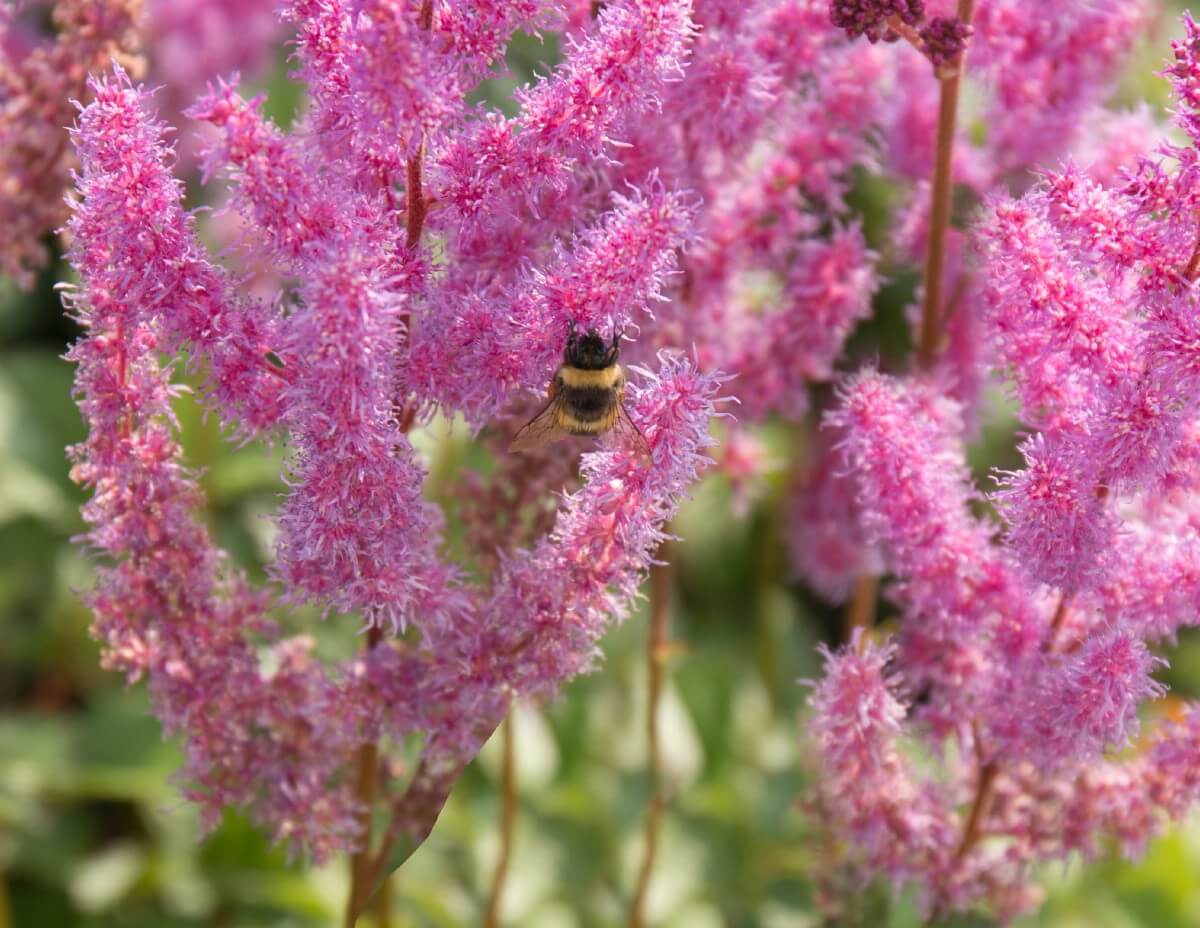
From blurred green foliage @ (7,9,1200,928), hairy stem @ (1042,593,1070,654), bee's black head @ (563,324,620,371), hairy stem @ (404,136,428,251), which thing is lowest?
blurred green foliage @ (7,9,1200,928)

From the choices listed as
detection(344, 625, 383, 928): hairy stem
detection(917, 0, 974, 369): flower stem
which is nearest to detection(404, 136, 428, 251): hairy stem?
detection(344, 625, 383, 928): hairy stem

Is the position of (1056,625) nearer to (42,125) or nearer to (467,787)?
(467,787)

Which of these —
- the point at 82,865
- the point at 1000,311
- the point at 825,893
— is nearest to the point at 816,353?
the point at 1000,311

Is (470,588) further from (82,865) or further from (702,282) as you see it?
(82,865)

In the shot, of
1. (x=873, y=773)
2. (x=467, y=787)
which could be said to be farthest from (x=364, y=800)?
(x=467, y=787)

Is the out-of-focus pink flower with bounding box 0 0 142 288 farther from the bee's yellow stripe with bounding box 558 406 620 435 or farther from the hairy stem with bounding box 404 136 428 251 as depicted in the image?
the bee's yellow stripe with bounding box 558 406 620 435

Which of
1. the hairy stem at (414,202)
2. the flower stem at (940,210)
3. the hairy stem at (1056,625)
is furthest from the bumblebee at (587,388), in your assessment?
the hairy stem at (1056,625)
